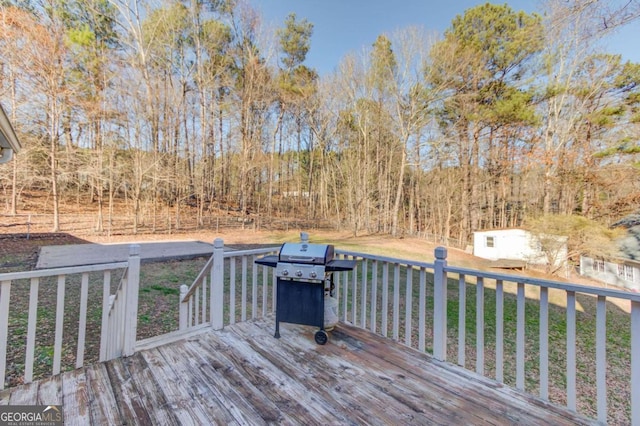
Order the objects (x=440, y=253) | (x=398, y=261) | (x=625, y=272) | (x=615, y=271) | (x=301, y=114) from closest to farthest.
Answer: (x=440, y=253)
(x=398, y=261)
(x=625, y=272)
(x=615, y=271)
(x=301, y=114)

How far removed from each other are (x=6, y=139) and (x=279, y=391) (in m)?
4.07

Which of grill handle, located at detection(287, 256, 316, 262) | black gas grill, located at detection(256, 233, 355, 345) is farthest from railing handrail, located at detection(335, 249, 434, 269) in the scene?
grill handle, located at detection(287, 256, 316, 262)

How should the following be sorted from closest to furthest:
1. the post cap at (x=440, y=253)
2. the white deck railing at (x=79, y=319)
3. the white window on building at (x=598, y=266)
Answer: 1. the white deck railing at (x=79, y=319)
2. the post cap at (x=440, y=253)
3. the white window on building at (x=598, y=266)

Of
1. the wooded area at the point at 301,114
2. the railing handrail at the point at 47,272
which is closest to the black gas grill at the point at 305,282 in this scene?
the railing handrail at the point at 47,272

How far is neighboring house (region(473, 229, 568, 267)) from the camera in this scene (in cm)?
1074

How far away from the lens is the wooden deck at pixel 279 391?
5.21 feet

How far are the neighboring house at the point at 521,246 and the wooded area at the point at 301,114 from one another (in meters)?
1.68

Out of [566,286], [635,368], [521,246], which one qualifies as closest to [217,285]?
[566,286]

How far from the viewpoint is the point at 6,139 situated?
3.09m

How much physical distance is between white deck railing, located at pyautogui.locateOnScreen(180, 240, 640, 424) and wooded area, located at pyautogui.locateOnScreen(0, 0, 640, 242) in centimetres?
688

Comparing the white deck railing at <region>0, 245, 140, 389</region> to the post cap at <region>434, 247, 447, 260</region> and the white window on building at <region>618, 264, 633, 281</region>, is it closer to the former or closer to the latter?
the post cap at <region>434, 247, 447, 260</region>

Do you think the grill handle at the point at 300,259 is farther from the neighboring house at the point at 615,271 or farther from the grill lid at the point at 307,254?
the neighboring house at the point at 615,271

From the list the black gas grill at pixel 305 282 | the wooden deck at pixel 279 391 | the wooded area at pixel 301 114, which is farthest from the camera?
the wooded area at pixel 301 114
